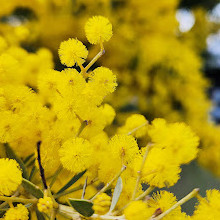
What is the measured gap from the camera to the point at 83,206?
0.32 meters

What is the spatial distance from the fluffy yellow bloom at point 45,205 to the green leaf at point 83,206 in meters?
0.02

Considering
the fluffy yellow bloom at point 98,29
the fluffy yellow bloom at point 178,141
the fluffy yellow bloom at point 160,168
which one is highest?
the fluffy yellow bloom at point 98,29

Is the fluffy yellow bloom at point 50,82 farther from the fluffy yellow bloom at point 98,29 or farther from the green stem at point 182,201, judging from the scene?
the green stem at point 182,201

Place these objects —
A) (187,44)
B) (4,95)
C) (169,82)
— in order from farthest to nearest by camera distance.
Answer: (187,44)
(169,82)
(4,95)

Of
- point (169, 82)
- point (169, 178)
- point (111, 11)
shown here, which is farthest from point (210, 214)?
point (169, 82)

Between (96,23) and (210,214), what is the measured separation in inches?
8.6

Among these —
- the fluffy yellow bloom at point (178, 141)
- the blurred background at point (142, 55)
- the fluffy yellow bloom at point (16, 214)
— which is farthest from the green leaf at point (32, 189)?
the blurred background at point (142, 55)

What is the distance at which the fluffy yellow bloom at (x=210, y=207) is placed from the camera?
0.32 metres

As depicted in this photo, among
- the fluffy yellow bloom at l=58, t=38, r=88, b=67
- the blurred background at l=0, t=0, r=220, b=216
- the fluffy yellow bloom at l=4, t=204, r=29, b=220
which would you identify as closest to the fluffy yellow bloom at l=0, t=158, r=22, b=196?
the fluffy yellow bloom at l=4, t=204, r=29, b=220

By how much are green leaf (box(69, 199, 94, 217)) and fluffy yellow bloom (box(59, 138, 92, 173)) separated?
39 mm

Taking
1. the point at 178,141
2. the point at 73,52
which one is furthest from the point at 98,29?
the point at 178,141

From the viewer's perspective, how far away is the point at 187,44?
1886mm

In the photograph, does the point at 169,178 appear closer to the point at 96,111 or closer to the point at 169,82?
the point at 96,111

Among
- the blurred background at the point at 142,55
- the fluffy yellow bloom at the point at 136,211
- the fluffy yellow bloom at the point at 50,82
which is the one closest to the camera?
the fluffy yellow bloom at the point at 136,211
